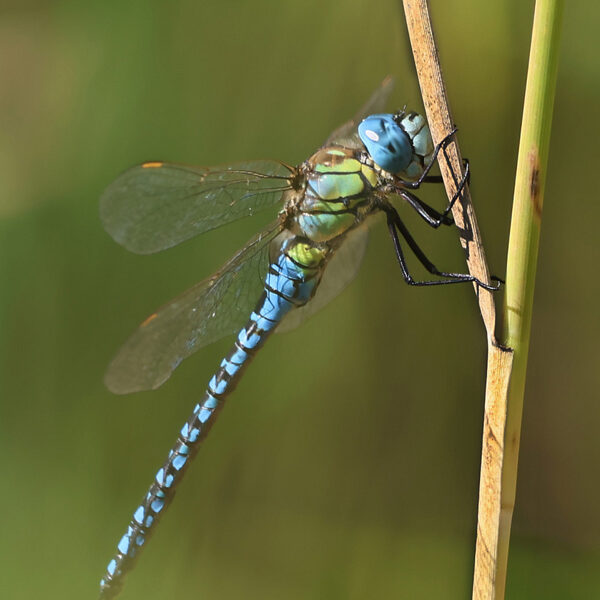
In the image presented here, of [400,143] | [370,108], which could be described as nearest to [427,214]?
[400,143]

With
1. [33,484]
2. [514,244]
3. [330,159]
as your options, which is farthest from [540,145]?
[33,484]

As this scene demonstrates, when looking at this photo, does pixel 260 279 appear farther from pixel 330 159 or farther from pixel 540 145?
pixel 540 145

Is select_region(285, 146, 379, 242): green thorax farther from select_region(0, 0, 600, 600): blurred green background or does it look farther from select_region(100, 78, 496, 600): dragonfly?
select_region(0, 0, 600, 600): blurred green background

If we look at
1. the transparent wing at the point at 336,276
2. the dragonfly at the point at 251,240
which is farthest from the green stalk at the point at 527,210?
the transparent wing at the point at 336,276

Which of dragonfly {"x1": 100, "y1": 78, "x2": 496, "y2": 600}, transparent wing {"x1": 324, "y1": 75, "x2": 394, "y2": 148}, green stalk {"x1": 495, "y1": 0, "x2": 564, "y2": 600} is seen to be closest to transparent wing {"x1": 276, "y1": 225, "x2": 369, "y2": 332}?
dragonfly {"x1": 100, "y1": 78, "x2": 496, "y2": 600}

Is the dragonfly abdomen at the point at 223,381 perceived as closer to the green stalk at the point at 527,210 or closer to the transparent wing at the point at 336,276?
the transparent wing at the point at 336,276

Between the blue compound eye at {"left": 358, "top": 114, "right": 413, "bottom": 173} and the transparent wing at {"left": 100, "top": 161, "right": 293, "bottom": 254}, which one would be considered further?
the transparent wing at {"left": 100, "top": 161, "right": 293, "bottom": 254}
